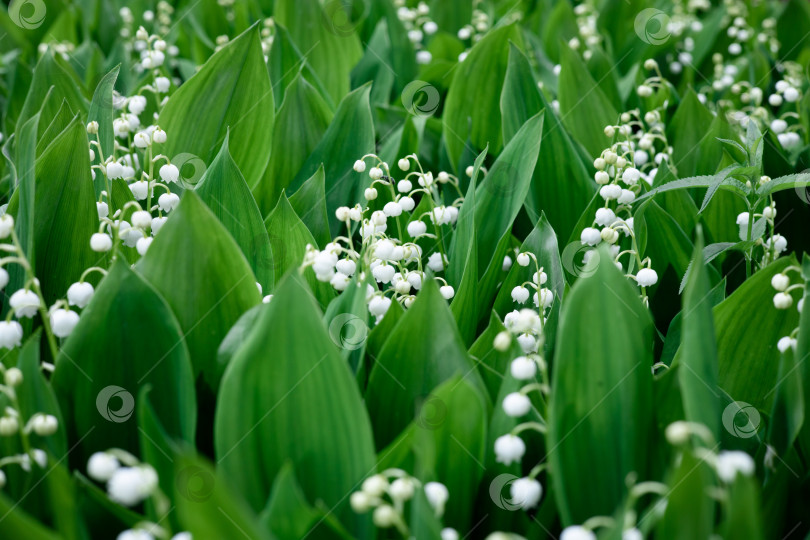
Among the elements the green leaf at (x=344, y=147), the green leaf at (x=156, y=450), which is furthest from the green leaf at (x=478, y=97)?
the green leaf at (x=156, y=450)

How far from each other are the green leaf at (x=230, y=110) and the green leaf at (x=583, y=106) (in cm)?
81

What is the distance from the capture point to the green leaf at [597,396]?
102 centimetres

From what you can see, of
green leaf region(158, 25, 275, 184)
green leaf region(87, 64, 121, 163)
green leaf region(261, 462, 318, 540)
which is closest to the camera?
green leaf region(261, 462, 318, 540)

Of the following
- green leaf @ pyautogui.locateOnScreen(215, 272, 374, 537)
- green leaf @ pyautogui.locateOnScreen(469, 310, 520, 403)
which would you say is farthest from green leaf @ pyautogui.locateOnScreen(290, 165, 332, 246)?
green leaf @ pyautogui.locateOnScreen(215, 272, 374, 537)

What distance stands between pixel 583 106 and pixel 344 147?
70cm

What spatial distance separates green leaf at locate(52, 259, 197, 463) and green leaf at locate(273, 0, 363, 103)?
1494 millimetres

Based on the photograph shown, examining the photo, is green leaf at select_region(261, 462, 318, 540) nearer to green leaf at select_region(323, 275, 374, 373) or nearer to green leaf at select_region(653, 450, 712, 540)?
green leaf at select_region(323, 275, 374, 373)

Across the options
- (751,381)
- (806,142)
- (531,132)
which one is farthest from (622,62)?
(751,381)

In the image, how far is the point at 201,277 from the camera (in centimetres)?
120

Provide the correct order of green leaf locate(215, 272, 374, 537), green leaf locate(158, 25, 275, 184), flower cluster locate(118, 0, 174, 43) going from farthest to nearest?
flower cluster locate(118, 0, 174, 43) < green leaf locate(158, 25, 275, 184) < green leaf locate(215, 272, 374, 537)

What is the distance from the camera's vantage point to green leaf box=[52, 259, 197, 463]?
109cm

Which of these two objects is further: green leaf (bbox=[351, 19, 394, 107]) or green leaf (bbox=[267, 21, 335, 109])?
green leaf (bbox=[351, 19, 394, 107])

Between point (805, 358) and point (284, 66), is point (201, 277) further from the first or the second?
point (284, 66)

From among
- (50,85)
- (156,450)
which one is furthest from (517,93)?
(156,450)
